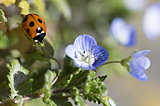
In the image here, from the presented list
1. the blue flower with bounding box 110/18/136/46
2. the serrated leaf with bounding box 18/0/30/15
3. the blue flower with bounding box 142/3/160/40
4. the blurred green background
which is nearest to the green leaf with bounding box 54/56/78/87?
the serrated leaf with bounding box 18/0/30/15

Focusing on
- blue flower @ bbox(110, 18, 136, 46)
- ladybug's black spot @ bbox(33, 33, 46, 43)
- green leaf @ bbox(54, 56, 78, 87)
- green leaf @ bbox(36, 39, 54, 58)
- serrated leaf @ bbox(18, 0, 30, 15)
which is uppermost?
blue flower @ bbox(110, 18, 136, 46)

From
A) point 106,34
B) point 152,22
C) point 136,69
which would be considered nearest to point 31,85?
point 136,69

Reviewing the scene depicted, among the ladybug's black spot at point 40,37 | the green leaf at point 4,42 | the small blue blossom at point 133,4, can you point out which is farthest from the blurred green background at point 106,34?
the ladybug's black spot at point 40,37

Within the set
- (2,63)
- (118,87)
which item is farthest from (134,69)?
(118,87)

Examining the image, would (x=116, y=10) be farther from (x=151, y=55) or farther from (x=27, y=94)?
(x=27, y=94)

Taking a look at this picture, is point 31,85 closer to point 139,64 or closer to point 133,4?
point 139,64

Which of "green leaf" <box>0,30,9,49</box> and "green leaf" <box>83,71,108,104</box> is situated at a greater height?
"green leaf" <box>0,30,9,49</box>

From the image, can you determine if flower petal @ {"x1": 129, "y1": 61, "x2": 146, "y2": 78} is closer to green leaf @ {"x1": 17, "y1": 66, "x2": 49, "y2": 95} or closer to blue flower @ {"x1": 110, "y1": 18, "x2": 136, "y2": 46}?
green leaf @ {"x1": 17, "y1": 66, "x2": 49, "y2": 95}
